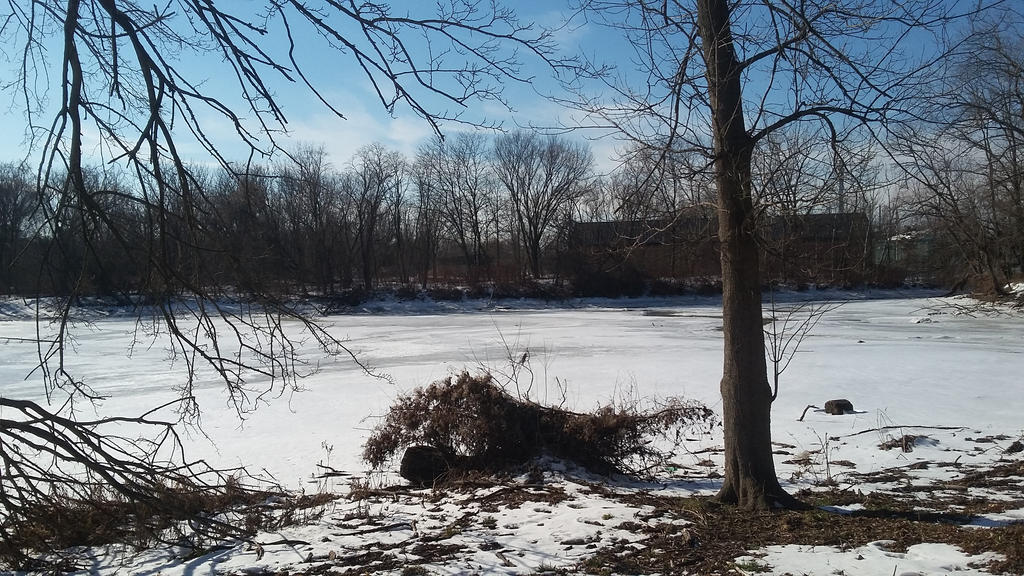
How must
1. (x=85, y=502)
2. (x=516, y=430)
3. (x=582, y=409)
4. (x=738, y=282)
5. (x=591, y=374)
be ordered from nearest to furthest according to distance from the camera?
(x=85, y=502) < (x=738, y=282) < (x=516, y=430) < (x=582, y=409) < (x=591, y=374)

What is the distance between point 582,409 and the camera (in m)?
11.7

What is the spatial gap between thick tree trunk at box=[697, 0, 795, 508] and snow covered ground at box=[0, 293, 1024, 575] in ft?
3.29

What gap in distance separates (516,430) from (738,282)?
10.0 feet

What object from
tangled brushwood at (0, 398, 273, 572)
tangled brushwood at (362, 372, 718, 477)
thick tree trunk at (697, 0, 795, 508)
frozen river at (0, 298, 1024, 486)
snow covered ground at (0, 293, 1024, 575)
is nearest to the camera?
tangled brushwood at (0, 398, 273, 572)

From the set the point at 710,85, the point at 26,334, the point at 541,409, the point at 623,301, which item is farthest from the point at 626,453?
the point at 623,301

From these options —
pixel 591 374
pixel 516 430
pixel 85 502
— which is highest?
pixel 85 502

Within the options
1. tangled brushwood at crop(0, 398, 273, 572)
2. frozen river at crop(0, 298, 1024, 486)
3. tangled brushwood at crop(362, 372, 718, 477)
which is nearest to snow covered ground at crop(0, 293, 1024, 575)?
frozen river at crop(0, 298, 1024, 486)

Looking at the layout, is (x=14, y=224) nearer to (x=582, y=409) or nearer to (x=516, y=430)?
(x=516, y=430)

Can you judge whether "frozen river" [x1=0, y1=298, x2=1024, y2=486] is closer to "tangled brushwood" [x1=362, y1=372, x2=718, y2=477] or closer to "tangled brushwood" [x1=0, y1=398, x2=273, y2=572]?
"tangled brushwood" [x1=0, y1=398, x2=273, y2=572]

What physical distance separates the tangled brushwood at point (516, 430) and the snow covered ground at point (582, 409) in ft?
1.58

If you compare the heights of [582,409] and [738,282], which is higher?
[738,282]

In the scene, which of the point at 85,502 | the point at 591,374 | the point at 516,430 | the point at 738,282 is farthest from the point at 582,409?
the point at 85,502

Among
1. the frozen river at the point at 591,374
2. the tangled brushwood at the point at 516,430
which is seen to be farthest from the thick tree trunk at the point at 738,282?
the frozen river at the point at 591,374

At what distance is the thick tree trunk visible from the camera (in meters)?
5.74
